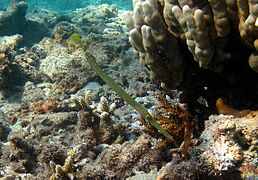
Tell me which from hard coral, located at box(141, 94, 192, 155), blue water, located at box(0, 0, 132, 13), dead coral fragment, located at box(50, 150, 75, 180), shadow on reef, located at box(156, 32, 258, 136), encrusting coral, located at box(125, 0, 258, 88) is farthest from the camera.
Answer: blue water, located at box(0, 0, 132, 13)

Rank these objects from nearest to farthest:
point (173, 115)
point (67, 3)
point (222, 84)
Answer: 1. point (222, 84)
2. point (173, 115)
3. point (67, 3)

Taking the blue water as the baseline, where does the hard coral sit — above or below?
below

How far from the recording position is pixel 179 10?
97.9 inches

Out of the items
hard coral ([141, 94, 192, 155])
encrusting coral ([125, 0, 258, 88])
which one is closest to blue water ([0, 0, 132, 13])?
encrusting coral ([125, 0, 258, 88])

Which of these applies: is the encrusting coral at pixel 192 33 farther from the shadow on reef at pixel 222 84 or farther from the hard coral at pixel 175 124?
the hard coral at pixel 175 124

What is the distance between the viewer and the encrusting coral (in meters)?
2.20

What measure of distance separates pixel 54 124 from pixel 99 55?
3.99m

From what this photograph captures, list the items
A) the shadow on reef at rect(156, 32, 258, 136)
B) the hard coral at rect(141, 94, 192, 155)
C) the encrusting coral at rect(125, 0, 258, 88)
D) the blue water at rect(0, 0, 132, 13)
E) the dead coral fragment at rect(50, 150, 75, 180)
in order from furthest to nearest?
the blue water at rect(0, 0, 132, 13)
the dead coral fragment at rect(50, 150, 75, 180)
the hard coral at rect(141, 94, 192, 155)
the shadow on reef at rect(156, 32, 258, 136)
the encrusting coral at rect(125, 0, 258, 88)

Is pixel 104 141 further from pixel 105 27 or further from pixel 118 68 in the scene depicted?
pixel 105 27

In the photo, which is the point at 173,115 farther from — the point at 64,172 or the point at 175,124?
the point at 64,172

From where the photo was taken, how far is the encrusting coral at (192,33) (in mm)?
2199

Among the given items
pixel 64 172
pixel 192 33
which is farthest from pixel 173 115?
pixel 64 172

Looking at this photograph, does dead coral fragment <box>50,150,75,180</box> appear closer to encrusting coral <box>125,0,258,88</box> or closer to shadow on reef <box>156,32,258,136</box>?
encrusting coral <box>125,0,258,88</box>

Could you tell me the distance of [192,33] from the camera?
7.82 ft
